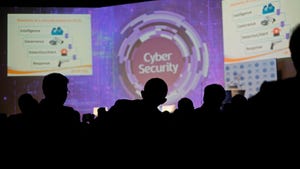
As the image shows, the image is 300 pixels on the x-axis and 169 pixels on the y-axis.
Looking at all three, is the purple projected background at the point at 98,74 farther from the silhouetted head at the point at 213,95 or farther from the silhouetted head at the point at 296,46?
the silhouetted head at the point at 296,46

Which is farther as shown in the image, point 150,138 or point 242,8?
point 242,8

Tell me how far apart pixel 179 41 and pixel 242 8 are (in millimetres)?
1396

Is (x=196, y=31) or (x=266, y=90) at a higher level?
(x=196, y=31)

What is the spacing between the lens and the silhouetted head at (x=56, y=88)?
2047 mm

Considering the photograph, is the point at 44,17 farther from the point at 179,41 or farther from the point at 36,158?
the point at 36,158

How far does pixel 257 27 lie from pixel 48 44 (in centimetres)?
398

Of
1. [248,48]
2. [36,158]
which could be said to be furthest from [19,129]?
[248,48]

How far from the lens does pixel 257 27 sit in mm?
6566

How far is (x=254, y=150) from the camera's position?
3.63 feet

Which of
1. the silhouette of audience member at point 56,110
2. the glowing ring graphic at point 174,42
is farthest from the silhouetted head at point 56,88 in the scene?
the glowing ring graphic at point 174,42

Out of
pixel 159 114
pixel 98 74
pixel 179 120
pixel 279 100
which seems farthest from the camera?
pixel 98 74

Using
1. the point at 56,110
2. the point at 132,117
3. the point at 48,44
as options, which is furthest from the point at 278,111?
the point at 48,44

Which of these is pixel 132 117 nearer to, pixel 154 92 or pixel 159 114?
pixel 159 114

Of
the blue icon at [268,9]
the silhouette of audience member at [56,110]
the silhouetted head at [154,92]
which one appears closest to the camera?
the silhouette of audience member at [56,110]
